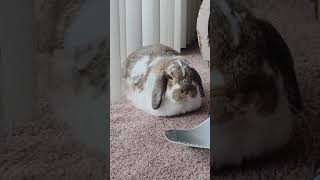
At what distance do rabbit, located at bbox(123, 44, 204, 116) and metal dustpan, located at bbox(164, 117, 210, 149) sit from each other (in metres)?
0.16

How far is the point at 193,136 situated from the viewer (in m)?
0.91

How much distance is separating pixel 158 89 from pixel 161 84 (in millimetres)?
14

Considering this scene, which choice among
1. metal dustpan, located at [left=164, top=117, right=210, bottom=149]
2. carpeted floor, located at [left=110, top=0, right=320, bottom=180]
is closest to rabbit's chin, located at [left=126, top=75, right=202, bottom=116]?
metal dustpan, located at [left=164, top=117, right=210, bottom=149]

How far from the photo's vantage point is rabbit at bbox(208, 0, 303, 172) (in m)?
0.59

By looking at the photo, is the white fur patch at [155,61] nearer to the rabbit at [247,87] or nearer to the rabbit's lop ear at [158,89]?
the rabbit's lop ear at [158,89]

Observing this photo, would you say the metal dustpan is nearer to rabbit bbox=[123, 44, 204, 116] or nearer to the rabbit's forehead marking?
rabbit bbox=[123, 44, 204, 116]

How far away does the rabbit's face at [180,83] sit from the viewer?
1141mm

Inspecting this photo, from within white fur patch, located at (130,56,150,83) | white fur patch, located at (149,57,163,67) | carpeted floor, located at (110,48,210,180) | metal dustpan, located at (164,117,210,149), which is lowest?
carpeted floor, located at (110,48,210,180)

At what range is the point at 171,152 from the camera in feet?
2.96

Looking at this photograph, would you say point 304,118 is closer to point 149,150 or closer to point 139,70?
point 149,150

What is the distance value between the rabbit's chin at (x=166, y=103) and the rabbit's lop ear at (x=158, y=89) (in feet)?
0.04

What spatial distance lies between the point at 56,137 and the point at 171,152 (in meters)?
0.38

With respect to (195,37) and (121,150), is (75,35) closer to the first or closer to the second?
(121,150)

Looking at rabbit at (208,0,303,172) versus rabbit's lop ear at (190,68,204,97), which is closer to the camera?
rabbit at (208,0,303,172)
